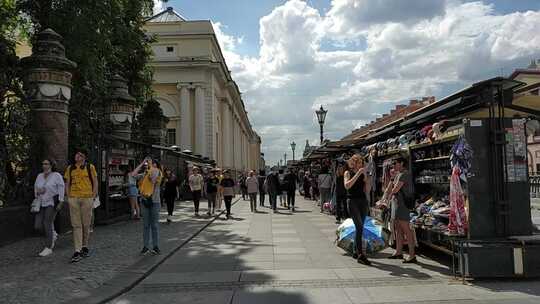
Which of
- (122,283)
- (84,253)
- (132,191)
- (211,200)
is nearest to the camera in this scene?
(122,283)

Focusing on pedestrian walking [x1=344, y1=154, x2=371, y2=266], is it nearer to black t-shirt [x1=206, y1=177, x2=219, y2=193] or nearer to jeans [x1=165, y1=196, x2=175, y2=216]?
jeans [x1=165, y1=196, x2=175, y2=216]

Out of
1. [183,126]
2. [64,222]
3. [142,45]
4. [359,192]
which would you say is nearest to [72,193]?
[64,222]

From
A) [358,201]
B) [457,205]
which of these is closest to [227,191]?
[358,201]

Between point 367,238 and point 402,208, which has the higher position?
point 402,208

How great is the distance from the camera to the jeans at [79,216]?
8.94 m

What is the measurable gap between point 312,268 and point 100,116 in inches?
525

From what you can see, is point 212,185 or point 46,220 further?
point 212,185

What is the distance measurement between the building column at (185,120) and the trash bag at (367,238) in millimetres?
45685

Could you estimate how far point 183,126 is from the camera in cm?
5459

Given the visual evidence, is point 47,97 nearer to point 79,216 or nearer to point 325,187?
point 79,216

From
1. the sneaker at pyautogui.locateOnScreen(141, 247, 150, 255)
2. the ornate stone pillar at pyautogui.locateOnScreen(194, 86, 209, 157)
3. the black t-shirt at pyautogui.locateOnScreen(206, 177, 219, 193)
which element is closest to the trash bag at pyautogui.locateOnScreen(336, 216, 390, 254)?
the sneaker at pyautogui.locateOnScreen(141, 247, 150, 255)

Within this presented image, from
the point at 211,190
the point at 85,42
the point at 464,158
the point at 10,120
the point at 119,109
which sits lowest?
the point at 211,190

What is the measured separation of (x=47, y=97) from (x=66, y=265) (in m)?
5.65

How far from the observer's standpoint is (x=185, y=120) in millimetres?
54312
